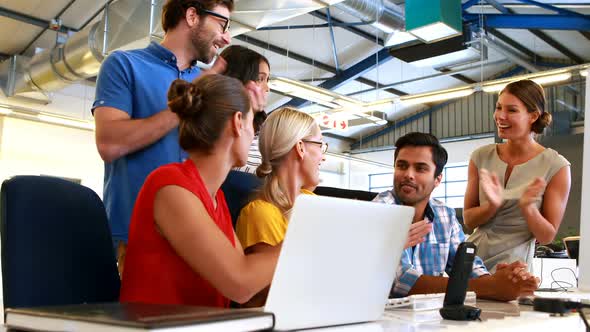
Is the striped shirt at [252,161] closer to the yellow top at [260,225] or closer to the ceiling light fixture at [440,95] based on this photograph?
the yellow top at [260,225]

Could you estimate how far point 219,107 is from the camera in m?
1.25

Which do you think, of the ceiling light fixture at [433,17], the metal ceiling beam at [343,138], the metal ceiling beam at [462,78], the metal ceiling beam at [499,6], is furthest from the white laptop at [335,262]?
the metal ceiling beam at [343,138]

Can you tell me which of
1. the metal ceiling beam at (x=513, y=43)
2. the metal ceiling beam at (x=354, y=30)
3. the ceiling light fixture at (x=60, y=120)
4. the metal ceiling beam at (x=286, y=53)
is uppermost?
the metal ceiling beam at (x=513, y=43)

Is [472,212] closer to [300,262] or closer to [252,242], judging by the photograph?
[252,242]

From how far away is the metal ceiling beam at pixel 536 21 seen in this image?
8750 mm

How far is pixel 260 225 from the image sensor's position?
1.45 m

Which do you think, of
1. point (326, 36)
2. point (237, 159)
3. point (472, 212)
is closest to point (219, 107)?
point (237, 159)

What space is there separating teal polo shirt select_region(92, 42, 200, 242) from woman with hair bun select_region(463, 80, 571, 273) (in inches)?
38.2

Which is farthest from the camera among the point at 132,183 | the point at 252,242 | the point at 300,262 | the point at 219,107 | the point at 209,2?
the point at 209,2

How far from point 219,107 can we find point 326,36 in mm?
9280

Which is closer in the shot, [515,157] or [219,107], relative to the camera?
[219,107]

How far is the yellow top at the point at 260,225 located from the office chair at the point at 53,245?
330mm

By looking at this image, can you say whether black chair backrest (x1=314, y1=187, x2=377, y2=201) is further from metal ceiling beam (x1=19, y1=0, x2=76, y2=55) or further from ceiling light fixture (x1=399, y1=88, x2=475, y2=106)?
metal ceiling beam (x1=19, y1=0, x2=76, y2=55)

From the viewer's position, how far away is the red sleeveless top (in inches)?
43.9
